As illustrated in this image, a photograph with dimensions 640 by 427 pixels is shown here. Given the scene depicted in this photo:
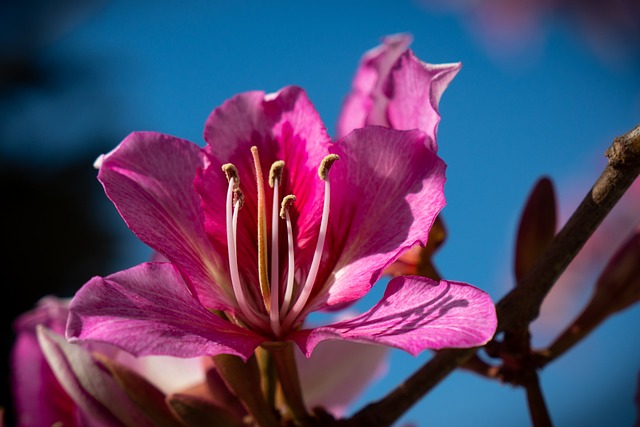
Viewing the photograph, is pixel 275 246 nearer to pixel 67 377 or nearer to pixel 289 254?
pixel 289 254

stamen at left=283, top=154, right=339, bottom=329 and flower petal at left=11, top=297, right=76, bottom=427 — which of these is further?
flower petal at left=11, top=297, right=76, bottom=427

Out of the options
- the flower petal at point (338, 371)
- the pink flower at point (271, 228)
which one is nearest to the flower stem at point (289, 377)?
the pink flower at point (271, 228)

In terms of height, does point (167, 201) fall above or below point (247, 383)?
above

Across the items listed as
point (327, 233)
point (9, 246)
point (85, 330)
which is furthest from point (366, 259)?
point (9, 246)

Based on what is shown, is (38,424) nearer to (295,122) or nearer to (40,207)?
(295,122)

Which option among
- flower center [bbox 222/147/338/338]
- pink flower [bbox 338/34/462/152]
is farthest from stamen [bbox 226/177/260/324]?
pink flower [bbox 338/34/462/152]

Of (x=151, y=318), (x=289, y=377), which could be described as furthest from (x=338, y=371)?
(x=151, y=318)

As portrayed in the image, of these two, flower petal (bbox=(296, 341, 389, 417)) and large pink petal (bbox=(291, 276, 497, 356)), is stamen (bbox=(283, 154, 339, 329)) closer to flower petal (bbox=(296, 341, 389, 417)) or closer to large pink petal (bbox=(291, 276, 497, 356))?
large pink petal (bbox=(291, 276, 497, 356))
